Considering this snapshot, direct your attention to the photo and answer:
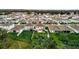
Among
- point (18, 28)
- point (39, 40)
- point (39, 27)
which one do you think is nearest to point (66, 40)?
point (39, 40)

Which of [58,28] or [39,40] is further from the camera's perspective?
[58,28]

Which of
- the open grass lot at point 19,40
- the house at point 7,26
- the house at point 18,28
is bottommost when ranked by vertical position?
the open grass lot at point 19,40

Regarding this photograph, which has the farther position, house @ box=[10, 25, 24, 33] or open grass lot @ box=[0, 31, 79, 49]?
house @ box=[10, 25, 24, 33]

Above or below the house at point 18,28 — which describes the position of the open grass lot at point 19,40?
below

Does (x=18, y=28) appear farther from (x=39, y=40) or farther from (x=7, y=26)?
(x=39, y=40)

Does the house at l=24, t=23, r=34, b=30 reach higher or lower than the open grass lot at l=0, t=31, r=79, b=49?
higher

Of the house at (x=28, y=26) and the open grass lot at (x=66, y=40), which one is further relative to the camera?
the house at (x=28, y=26)

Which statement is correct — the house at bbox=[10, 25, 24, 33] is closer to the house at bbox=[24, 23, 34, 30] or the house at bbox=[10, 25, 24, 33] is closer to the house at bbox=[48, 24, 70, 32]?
the house at bbox=[24, 23, 34, 30]

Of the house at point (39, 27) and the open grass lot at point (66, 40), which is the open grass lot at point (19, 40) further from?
the open grass lot at point (66, 40)

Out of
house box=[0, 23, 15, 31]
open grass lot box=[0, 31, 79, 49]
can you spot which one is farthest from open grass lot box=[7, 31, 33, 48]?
house box=[0, 23, 15, 31]

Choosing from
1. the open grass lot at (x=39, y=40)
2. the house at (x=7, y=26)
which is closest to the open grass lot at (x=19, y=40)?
the open grass lot at (x=39, y=40)
